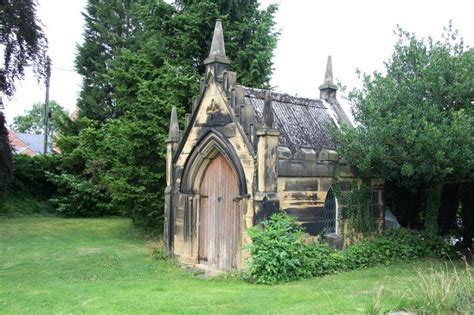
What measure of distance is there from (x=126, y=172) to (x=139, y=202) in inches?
47.9

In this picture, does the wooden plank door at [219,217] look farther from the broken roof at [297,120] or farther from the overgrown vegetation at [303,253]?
the broken roof at [297,120]

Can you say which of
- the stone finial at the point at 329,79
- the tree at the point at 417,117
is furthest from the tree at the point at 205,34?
the tree at the point at 417,117

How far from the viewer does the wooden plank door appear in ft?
43.6

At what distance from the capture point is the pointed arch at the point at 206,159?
12.8m

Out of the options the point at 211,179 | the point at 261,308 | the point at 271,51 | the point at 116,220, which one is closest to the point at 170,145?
the point at 211,179

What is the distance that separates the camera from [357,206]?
14461mm

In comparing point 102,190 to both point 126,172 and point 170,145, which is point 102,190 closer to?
point 126,172

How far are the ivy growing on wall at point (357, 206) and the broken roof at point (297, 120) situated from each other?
1.36 meters

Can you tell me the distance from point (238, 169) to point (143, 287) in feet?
12.5

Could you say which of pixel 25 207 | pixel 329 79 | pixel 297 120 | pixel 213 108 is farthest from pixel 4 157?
pixel 329 79

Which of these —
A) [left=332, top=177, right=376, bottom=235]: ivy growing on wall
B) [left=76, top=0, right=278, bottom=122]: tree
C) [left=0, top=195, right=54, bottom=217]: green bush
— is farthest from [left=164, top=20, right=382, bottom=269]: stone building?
[left=0, top=195, right=54, bottom=217]: green bush

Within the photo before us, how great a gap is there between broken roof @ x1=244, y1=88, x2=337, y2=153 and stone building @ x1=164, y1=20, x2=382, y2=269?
0.13 ft

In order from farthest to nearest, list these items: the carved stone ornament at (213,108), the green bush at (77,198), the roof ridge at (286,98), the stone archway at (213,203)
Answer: the green bush at (77,198), the roof ridge at (286,98), the carved stone ornament at (213,108), the stone archway at (213,203)

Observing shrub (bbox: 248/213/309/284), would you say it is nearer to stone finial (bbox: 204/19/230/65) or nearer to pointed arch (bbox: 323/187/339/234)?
pointed arch (bbox: 323/187/339/234)
